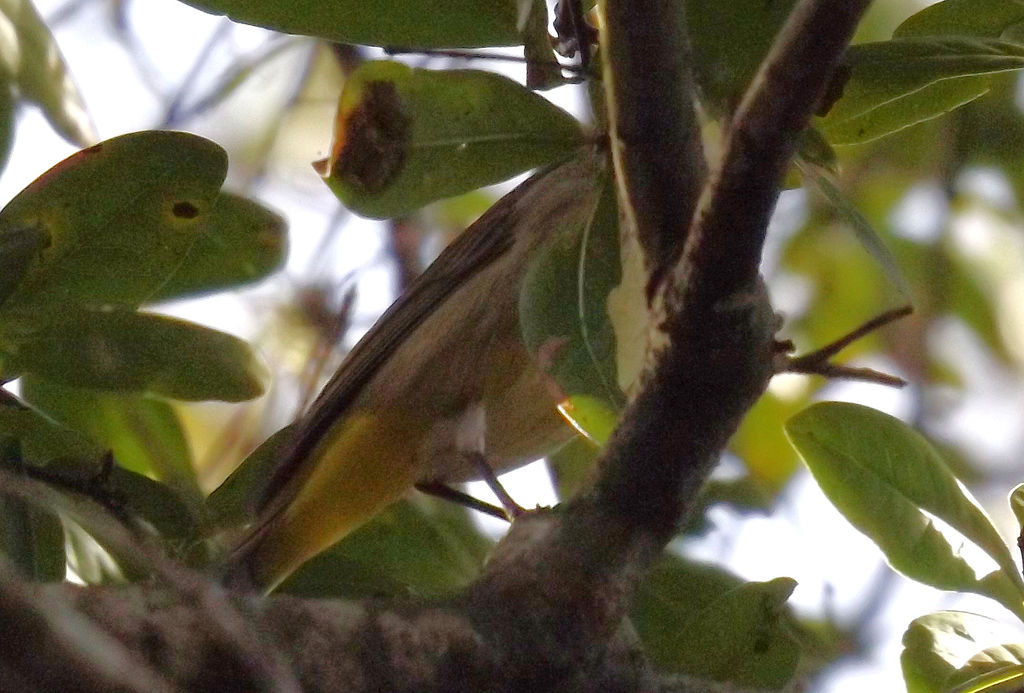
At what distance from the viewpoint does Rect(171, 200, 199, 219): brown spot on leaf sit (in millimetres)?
2369

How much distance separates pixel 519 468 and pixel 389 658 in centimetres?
183

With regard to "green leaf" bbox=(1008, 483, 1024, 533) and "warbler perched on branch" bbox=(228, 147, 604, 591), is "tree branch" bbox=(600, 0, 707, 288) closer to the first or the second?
"green leaf" bbox=(1008, 483, 1024, 533)

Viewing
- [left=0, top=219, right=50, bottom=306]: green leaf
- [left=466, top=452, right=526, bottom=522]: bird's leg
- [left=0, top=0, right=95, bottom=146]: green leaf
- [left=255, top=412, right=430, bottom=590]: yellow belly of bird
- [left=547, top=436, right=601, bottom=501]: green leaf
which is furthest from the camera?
[left=255, top=412, right=430, bottom=590]: yellow belly of bird

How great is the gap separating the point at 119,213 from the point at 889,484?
156 cm

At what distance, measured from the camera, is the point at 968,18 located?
2.19 metres

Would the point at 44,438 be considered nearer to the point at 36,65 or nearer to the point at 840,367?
the point at 36,65

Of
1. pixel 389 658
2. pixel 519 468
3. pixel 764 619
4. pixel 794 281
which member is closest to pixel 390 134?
pixel 389 658

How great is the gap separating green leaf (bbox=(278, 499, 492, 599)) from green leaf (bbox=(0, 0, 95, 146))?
1081 millimetres

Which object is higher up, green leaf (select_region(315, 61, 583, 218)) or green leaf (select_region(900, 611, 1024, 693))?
green leaf (select_region(315, 61, 583, 218))

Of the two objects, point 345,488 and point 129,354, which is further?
point 345,488

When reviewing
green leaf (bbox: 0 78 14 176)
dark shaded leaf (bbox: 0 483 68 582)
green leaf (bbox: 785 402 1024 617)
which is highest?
green leaf (bbox: 0 78 14 176)

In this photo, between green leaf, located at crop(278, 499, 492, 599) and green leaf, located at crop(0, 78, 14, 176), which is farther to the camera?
green leaf, located at crop(278, 499, 492, 599)

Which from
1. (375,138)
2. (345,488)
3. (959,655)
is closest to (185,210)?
(375,138)

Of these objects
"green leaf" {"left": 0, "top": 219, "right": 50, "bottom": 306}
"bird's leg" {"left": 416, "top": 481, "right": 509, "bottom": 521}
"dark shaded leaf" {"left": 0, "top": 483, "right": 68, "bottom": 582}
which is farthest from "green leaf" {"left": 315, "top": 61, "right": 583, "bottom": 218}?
"bird's leg" {"left": 416, "top": 481, "right": 509, "bottom": 521}
